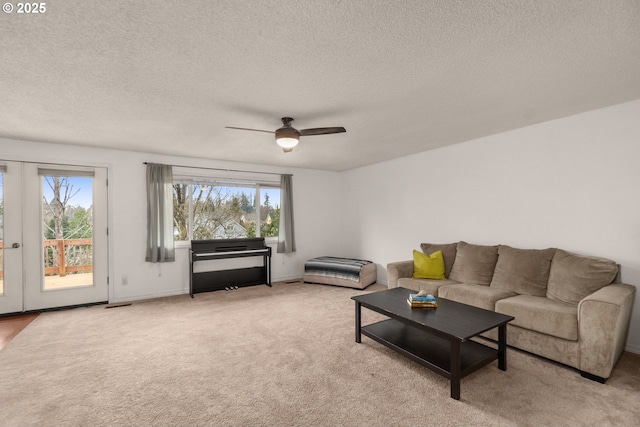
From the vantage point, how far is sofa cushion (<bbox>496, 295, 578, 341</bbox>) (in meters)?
2.44

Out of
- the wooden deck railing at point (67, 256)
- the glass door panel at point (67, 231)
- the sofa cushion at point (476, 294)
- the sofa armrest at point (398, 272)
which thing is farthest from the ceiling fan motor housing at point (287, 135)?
the wooden deck railing at point (67, 256)

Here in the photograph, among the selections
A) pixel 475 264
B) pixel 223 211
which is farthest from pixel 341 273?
pixel 223 211

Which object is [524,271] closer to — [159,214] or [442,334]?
[442,334]

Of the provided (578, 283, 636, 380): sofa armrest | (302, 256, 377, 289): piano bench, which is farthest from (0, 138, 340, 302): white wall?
(578, 283, 636, 380): sofa armrest

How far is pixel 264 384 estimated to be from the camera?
229cm

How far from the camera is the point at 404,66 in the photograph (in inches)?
84.1

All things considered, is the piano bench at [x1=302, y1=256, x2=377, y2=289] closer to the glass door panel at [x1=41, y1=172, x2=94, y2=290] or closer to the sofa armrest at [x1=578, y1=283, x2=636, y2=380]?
the sofa armrest at [x1=578, y1=283, x2=636, y2=380]

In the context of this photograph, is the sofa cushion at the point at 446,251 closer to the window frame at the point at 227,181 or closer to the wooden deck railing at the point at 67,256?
the window frame at the point at 227,181

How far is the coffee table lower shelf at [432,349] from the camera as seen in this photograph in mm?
2195

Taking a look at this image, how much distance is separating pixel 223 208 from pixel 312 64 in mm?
4110

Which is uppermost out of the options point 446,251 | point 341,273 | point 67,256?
point 67,256

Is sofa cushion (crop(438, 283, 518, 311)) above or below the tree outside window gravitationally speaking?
below

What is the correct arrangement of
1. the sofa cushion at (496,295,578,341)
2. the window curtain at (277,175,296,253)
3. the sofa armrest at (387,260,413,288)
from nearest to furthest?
the sofa cushion at (496,295,578,341), the sofa armrest at (387,260,413,288), the window curtain at (277,175,296,253)

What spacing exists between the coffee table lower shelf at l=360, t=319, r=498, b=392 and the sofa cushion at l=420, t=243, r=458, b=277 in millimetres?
1529
